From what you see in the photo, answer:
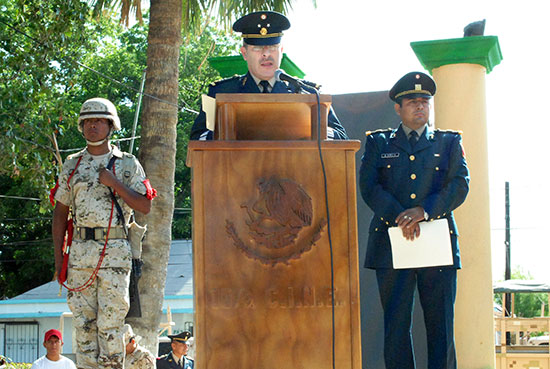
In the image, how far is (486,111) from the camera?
5.75 metres

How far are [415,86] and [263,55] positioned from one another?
83 centimetres

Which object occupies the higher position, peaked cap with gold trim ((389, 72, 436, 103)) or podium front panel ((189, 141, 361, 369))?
peaked cap with gold trim ((389, 72, 436, 103))

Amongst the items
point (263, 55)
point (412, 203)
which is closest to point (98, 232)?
point (263, 55)

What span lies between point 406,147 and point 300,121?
1.09 meters

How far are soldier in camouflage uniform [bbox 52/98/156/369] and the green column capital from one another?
2190 mm

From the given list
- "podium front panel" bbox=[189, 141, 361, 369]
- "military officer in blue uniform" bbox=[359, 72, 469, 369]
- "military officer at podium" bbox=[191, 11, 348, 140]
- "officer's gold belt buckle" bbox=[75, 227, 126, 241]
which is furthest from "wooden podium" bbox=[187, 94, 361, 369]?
"officer's gold belt buckle" bbox=[75, 227, 126, 241]

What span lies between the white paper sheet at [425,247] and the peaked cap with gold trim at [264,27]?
1.07 metres

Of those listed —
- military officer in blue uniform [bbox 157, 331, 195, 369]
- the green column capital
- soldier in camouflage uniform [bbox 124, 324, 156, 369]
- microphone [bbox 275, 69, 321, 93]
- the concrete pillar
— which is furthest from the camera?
military officer in blue uniform [bbox 157, 331, 195, 369]

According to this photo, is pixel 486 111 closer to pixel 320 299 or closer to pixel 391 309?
pixel 391 309

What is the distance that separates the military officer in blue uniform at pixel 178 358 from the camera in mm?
9672

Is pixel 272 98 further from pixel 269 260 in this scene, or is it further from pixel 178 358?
pixel 178 358

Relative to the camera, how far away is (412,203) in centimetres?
409

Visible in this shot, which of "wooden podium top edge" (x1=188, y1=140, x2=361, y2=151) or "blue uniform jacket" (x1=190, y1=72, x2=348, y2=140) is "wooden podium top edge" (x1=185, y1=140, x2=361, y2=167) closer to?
"wooden podium top edge" (x1=188, y1=140, x2=361, y2=151)

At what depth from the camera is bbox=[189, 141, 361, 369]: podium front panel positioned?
298 cm
